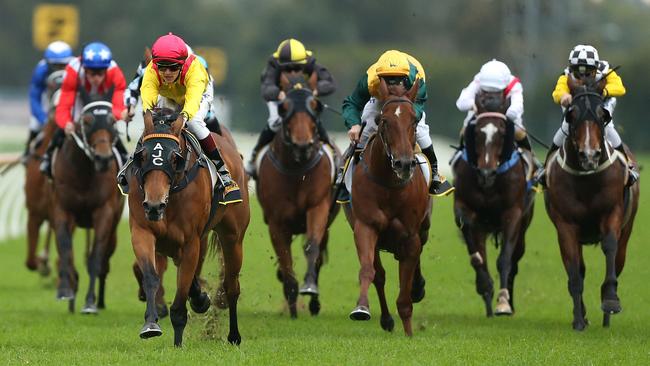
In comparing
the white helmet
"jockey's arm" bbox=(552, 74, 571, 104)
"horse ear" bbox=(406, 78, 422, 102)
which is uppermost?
the white helmet

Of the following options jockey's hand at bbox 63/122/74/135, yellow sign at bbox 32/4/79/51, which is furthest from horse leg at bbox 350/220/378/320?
yellow sign at bbox 32/4/79/51

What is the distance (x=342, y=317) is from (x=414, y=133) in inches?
131

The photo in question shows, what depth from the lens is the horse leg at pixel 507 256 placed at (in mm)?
12375

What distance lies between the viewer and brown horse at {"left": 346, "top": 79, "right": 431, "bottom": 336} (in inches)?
395

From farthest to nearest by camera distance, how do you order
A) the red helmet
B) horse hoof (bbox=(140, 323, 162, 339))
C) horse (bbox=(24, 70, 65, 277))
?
1. horse (bbox=(24, 70, 65, 277))
2. the red helmet
3. horse hoof (bbox=(140, 323, 162, 339))

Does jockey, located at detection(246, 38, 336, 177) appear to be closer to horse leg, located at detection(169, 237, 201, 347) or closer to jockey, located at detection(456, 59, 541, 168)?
jockey, located at detection(456, 59, 541, 168)

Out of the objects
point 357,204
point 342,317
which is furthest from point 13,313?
point 357,204

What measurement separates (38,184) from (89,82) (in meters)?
2.91

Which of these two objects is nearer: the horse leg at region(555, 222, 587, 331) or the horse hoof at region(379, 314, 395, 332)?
the horse hoof at region(379, 314, 395, 332)

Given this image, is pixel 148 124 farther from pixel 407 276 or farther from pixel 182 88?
pixel 407 276

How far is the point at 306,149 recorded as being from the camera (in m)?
12.4

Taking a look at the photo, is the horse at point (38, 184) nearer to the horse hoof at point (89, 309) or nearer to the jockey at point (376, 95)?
the horse hoof at point (89, 309)

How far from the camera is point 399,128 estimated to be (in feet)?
32.3

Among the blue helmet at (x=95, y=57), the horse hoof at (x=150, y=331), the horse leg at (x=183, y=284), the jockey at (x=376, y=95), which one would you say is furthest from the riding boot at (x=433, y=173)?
the blue helmet at (x=95, y=57)
